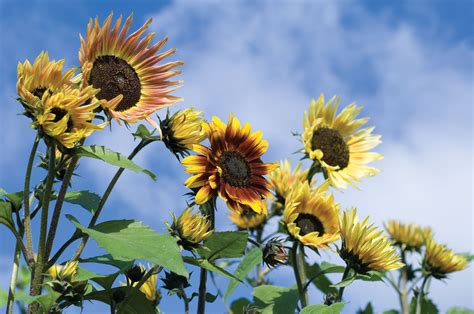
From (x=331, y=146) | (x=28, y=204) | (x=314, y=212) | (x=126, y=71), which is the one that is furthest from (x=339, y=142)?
(x=28, y=204)

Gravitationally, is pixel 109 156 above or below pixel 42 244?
Result: above

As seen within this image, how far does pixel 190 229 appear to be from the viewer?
208 centimetres

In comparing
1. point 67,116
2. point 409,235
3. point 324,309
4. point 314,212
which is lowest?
point 324,309

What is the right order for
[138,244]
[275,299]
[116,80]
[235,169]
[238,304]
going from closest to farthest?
[138,244] → [116,80] → [235,169] → [275,299] → [238,304]

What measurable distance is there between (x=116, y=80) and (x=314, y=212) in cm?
85

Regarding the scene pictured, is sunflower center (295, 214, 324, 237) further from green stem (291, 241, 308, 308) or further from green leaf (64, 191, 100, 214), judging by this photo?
green leaf (64, 191, 100, 214)

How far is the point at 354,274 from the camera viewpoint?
235 cm

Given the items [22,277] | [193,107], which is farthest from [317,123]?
[22,277]

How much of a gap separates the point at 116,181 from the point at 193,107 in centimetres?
31

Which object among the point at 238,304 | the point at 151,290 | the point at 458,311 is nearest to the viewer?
the point at 151,290

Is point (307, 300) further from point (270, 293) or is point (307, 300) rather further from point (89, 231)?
point (89, 231)

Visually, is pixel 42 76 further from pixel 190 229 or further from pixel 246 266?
pixel 246 266

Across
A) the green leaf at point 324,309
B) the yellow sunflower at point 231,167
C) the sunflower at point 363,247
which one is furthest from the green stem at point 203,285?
the sunflower at point 363,247

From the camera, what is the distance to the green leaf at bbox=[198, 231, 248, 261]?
2158 mm
